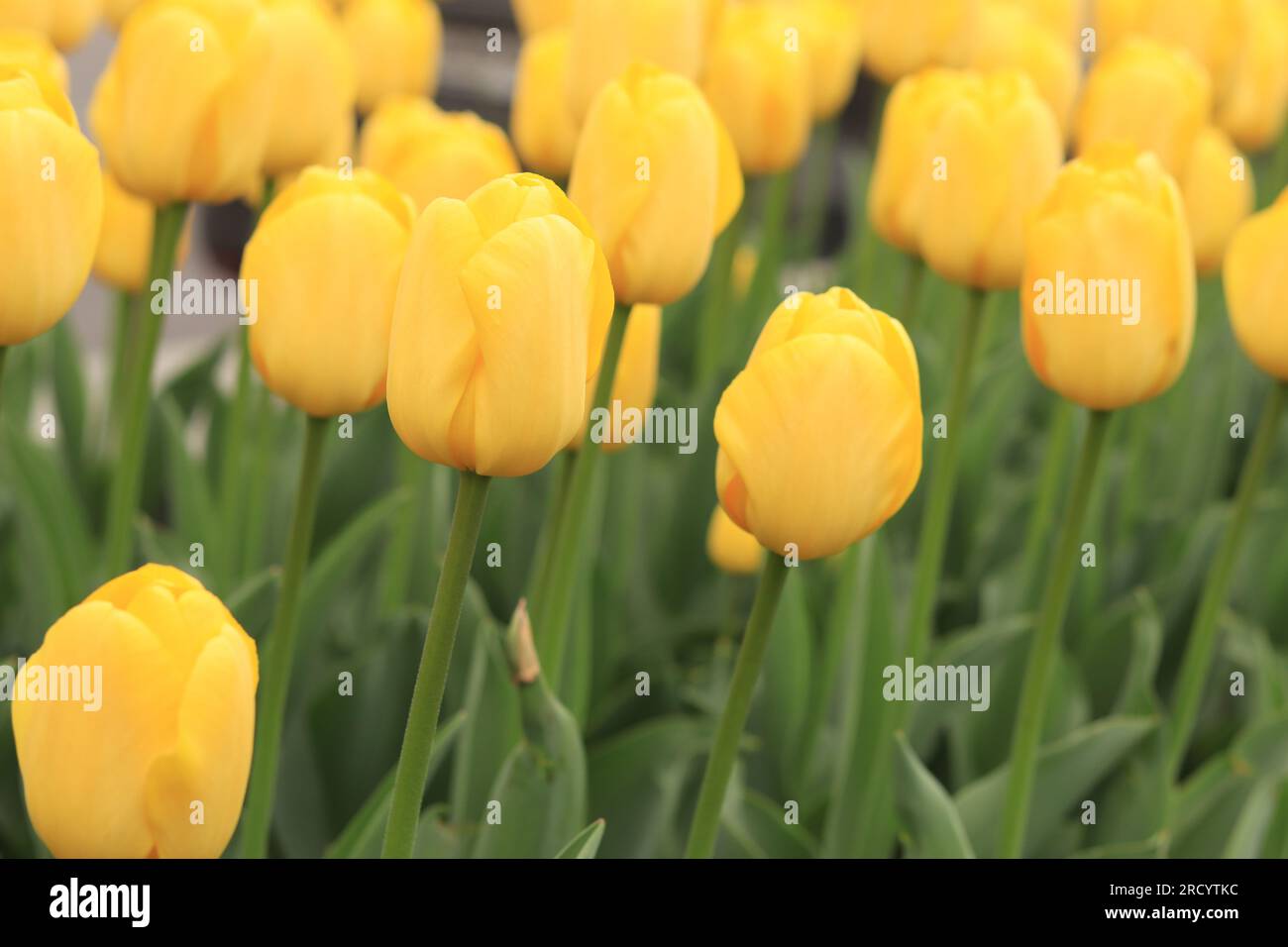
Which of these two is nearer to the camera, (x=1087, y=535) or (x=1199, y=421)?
(x=1087, y=535)

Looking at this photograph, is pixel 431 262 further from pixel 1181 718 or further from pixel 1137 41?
pixel 1137 41

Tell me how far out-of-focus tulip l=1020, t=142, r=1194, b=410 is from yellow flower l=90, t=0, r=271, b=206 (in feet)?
1.44

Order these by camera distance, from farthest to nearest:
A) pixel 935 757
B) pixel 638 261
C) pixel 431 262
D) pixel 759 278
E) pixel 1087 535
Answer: pixel 759 278, pixel 1087 535, pixel 935 757, pixel 638 261, pixel 431 262

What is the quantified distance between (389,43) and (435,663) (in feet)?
3.80

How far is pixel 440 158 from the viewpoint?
3.48 ft

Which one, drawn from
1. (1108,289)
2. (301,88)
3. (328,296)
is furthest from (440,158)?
(1108,289)

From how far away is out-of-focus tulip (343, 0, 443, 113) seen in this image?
5.21ft

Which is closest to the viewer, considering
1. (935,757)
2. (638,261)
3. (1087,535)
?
(638,261)

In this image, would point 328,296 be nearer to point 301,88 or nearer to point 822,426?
point 822,426

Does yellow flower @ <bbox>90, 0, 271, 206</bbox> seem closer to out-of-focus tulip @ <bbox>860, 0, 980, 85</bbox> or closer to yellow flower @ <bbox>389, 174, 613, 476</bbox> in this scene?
yellow flower @ <bbox>389, 174, 613, 476</bbox>

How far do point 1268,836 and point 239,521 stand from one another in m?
0.81

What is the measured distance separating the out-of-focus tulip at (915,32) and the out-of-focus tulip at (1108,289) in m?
0.78

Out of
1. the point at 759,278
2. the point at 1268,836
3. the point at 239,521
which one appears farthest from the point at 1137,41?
the point at 239,521
